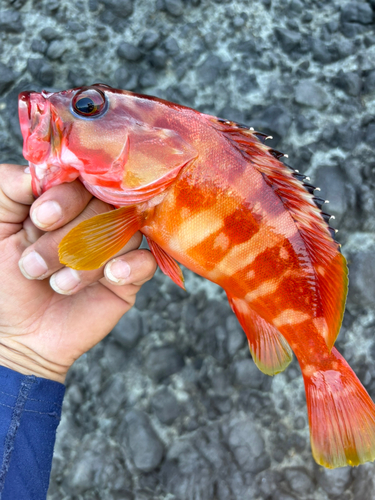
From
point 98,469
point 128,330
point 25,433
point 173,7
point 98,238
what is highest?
point 173,7

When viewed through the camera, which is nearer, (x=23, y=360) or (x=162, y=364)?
(x=23, y=360)

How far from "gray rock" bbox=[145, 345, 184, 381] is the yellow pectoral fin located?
0.89 m

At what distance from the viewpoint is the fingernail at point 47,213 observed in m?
1.27

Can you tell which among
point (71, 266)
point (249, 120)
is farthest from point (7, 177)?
point (249, 120)

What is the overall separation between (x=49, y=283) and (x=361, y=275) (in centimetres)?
149

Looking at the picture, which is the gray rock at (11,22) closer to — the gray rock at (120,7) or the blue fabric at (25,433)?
the gray rock at (120,7)

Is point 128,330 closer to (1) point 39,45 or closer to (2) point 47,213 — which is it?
(2) point 47,213

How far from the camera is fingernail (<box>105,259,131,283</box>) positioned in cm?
140

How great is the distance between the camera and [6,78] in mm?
2293

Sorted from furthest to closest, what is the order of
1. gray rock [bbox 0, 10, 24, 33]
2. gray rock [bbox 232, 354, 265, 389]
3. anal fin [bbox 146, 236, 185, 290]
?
gray rock [bbox 0, 10, 24, 33] < gray rock [bbox 232, 354, 265, 389] < anal fin [bbox 146, 236, 185, 290]

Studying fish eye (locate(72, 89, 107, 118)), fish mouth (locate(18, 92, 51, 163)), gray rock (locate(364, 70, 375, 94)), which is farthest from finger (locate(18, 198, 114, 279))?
gray rock (locate(364, 70, 375, 94))

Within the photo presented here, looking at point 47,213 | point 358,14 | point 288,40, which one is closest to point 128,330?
point 47,213

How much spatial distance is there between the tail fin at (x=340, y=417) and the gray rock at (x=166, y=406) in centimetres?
77

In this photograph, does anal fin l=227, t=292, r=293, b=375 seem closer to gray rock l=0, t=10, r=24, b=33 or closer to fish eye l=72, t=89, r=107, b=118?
fish eye l=72, t=89, r=107, b=118
